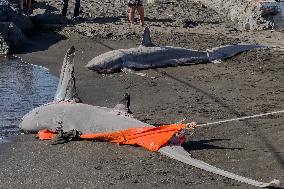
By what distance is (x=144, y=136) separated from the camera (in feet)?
24.4

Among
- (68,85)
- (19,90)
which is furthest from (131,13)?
(68,85)

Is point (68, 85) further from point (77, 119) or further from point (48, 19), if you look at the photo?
point (48, 19)

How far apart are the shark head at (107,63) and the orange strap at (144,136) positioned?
505 centimetres

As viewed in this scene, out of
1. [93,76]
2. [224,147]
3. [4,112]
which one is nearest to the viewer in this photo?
[224,147]

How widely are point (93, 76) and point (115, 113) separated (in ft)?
15.3

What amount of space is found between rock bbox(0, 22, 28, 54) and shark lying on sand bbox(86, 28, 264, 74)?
292 centimetres

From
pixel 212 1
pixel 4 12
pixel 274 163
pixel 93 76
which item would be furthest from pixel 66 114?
pixel 212 1

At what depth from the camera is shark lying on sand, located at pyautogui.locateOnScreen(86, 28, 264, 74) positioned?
512 inches

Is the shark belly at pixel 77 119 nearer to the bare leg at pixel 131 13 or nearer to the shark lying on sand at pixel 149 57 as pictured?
the shark lying on sand at pixel 149 57

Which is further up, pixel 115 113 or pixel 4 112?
pixel 115 113

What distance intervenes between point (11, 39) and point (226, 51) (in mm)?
5828

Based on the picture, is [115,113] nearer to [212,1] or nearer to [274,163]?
[274,163]

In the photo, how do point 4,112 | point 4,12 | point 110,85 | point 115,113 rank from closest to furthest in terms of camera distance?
point 115,113
point 4,112
point 110,85
point 4,12

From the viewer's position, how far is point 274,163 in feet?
22.2
